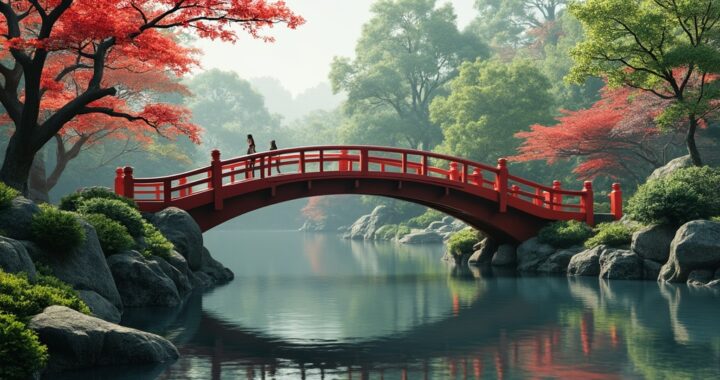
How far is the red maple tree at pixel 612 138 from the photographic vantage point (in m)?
37.8

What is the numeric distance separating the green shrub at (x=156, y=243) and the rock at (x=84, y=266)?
4.09 meters

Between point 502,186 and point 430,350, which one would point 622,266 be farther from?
point 430,350

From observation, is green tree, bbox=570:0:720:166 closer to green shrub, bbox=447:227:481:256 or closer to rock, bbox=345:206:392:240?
green shrub, bbox=447:227:481:256

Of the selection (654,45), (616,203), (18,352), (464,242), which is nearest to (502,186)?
(616,203)

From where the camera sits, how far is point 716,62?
29.2m

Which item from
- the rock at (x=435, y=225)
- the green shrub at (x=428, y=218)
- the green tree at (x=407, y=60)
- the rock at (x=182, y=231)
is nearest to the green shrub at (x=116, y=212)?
the rock at (x=182, y=231)

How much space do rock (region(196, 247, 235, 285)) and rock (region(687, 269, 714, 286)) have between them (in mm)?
13565

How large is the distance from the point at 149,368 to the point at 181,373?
1.81 feet

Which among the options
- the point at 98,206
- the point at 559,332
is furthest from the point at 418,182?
the point at 559,332

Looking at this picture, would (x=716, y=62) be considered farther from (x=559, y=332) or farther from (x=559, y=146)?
(x=559, y=332)

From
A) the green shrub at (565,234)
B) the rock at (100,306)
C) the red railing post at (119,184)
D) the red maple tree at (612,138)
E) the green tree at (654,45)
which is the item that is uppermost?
the green tree at (654,45)

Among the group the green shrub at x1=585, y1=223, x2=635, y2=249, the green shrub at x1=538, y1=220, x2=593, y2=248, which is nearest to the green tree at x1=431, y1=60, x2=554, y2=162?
the green shrub at x1=538, y1=220, x2=593, y2=248

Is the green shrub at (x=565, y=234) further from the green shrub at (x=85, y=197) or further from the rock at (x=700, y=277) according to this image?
the green shrub at (x=85, y=197)

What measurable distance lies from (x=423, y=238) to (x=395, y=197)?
79.5 feet
